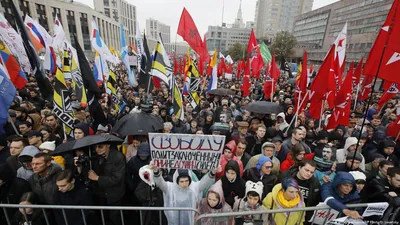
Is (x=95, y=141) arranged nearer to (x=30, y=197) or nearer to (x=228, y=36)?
(x=30, y=197)

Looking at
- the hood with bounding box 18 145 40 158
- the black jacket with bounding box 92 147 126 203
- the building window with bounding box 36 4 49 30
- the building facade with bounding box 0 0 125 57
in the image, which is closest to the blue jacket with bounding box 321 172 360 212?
the black jacket with bounding box 92 147 126 203

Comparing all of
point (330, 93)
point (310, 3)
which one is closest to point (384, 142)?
point (330, 93)

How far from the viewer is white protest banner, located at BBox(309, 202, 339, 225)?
2.50m

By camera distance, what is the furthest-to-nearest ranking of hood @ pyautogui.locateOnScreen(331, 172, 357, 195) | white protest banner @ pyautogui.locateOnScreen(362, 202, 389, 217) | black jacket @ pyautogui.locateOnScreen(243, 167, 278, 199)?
black jacket @ pyautogui.locateOnScreen(243, 167, 278, 199), hood @ pyautogui.locateOnScreen(331, 172, 357, 195), white protest banner @ pyautogui.locateOnScreen(362, 202, 389, 217)

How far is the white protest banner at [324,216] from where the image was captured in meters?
2.50

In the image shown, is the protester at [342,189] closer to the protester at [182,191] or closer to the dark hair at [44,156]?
the protester at [182,191]

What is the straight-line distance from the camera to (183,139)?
238 cm

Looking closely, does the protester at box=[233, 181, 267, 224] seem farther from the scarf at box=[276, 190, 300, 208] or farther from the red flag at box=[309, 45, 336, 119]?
the red flag at box=[309, 45, 336, 119]

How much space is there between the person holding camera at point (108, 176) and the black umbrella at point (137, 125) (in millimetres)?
659

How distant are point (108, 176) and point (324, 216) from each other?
2.85m

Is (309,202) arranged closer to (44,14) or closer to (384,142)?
(384,142)

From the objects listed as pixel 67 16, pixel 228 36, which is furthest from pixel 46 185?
pixel 228 36

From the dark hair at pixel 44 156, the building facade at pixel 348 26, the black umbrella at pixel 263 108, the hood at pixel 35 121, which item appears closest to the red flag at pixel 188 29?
the black umbrella at pixel 263 108

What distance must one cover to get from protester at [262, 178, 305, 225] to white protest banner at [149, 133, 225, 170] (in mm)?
888
